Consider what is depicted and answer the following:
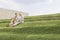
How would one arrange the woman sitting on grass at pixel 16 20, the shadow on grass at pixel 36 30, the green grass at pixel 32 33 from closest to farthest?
the green grass at pixel 32 33 → the shadow on grass at pixel 36 30 → the woman sitting on grass at pixel 16 20

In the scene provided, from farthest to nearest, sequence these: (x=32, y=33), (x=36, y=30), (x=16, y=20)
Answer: (x=16, y=20), (x=36, y=30), (x=32, y=33)

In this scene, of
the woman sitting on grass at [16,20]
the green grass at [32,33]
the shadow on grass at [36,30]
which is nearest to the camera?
the green grass at [32,33]

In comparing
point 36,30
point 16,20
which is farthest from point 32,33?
point 16,20

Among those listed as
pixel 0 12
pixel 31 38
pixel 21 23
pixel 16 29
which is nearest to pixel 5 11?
pixel 0 12

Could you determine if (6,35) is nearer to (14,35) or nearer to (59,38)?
(14,35)

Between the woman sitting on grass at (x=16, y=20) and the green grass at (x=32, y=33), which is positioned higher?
the woman sitting on grass at (x=16, y=20)

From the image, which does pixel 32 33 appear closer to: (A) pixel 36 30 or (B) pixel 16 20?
(A) pixel 36 30

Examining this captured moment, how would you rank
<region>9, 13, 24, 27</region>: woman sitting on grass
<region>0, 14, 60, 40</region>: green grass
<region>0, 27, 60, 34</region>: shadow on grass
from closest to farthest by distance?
<region>0, 14, 60, 40</region>: green grass < <region>0, 27, 60, 34</region>: shadow on grass < <region>9, 13, 24, 27</region>: woman sitting on grass

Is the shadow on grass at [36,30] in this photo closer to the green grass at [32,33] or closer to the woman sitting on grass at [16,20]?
the green grass at [32,33]

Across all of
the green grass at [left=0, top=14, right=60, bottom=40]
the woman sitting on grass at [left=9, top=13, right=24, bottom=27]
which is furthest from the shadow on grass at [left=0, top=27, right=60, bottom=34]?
the woman sitting on grass at [left=9, top=13, right=24, bottom=27]

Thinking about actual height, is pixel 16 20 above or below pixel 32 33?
above

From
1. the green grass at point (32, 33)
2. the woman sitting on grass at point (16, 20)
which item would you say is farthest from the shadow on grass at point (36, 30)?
the woman sitting on grass at point (16, 20)

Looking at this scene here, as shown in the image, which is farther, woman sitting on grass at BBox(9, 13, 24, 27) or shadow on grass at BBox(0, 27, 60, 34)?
woman sitting on grass at BBox(9, 13, 24, 27)

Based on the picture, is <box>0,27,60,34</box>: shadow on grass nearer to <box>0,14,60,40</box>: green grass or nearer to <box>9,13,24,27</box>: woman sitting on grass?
<box>0,14,60,40</box>: green grass
